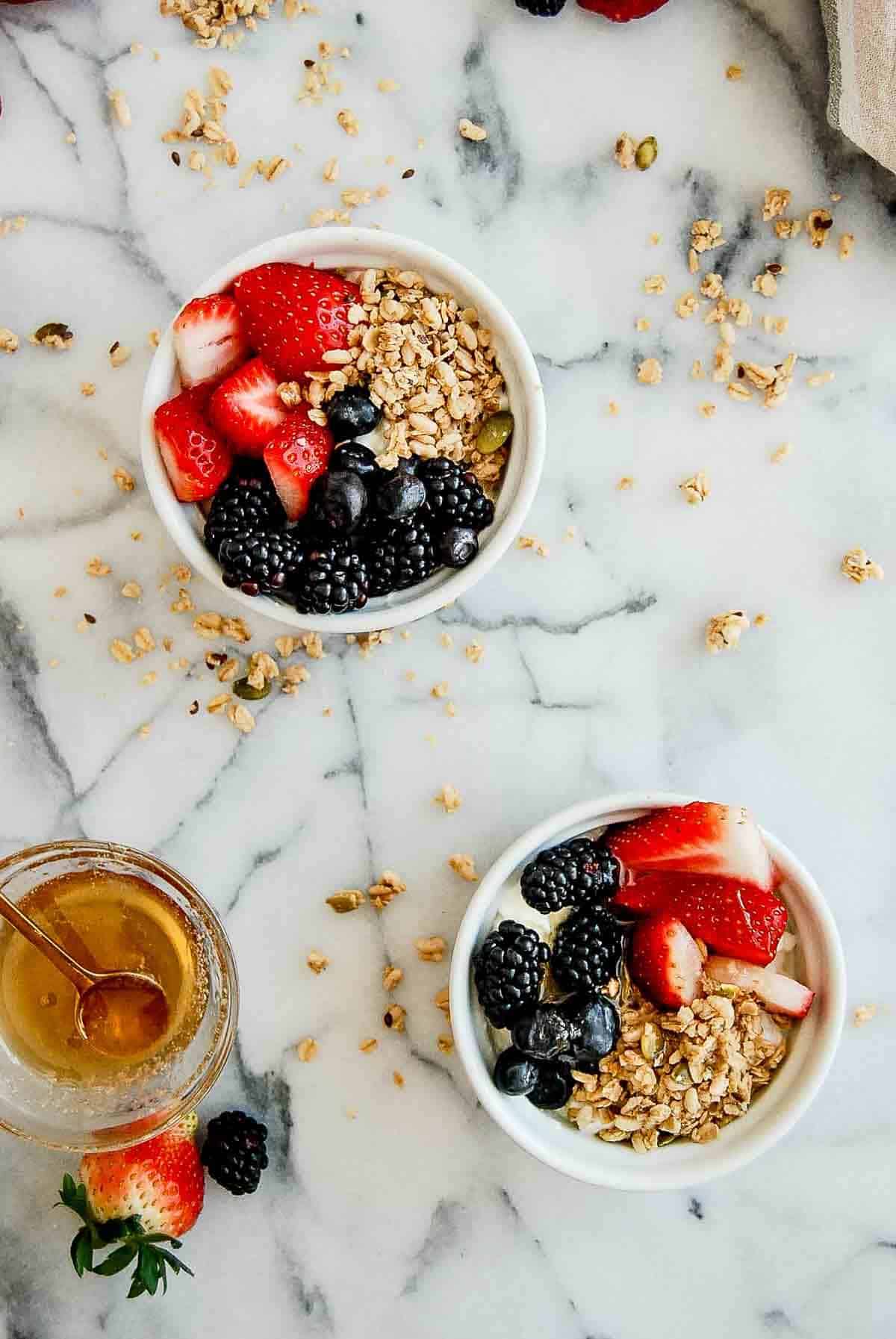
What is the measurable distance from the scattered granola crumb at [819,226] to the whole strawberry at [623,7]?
0.28m

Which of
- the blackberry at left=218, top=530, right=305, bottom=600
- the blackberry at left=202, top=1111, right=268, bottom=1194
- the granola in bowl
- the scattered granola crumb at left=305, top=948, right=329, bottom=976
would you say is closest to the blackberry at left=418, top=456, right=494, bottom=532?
the granola in bowl

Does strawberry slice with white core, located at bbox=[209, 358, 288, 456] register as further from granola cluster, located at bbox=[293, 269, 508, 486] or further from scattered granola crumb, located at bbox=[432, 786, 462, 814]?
scattered granola crumb, located at bbox=[432, 786, 462, 814]

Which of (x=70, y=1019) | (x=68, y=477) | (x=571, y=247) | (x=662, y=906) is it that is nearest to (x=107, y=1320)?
(x=70, y=1019)

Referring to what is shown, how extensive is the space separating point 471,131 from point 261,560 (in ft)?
1.82

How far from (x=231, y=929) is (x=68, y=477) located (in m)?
0.52

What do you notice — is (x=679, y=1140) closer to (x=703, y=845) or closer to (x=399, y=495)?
(x=703, y=845)

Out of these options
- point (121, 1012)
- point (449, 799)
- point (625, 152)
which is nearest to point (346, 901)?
point (449, 799)

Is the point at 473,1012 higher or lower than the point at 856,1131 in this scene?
higher

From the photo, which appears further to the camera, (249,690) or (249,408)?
(249,690)

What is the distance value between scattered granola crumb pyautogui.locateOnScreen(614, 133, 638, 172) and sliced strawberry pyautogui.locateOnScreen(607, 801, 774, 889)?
695 millimetres

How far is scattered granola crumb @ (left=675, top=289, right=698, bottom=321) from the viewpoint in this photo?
4.73ft

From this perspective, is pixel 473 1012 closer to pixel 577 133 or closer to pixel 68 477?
pixel 68 477

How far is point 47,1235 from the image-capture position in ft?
4.76

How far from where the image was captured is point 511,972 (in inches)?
49.5
